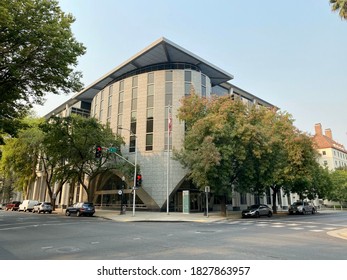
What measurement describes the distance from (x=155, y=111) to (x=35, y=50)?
24.8 meters

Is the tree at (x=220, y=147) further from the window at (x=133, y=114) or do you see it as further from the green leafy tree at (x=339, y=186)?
the green leafy tree at (x=339, y=186)

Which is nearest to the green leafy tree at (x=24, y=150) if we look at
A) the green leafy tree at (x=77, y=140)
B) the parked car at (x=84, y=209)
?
the green leafy tree at (x=77, y=140)

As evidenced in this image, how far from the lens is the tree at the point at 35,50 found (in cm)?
1517

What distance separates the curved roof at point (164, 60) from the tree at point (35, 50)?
21.1 metres

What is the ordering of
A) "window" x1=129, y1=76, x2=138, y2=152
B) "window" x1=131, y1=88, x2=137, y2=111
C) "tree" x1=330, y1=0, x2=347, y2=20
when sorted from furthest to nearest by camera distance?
"window" x1=131, y1=88, x2=137, y2=111
"window" x1=129, y1=76, x2=138, y2=152
"tree" x1=330, y1=0, x2=347, y2=20

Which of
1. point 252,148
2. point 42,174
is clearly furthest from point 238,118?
point 42,174

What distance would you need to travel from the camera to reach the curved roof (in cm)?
3962

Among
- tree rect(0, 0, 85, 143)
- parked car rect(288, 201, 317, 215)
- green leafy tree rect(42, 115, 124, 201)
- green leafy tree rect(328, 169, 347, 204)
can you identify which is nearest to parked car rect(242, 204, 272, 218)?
parked car rect(288, 201, 317, 215)

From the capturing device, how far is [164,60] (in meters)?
43.0

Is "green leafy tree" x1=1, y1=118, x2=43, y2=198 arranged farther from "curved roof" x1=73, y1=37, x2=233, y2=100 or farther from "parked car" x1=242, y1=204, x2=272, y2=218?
"parked car" x1=242, y1=204, x2=272, y2=218

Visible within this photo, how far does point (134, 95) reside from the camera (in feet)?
145

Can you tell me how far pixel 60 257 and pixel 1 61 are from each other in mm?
13582

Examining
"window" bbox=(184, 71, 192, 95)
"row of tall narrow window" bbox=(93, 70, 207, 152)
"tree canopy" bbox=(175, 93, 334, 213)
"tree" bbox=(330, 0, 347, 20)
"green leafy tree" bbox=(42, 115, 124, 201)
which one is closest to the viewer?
"tree" bbox=(330, 0, 347, 20)

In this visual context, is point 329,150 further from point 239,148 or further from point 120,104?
Answer: point 239,148
